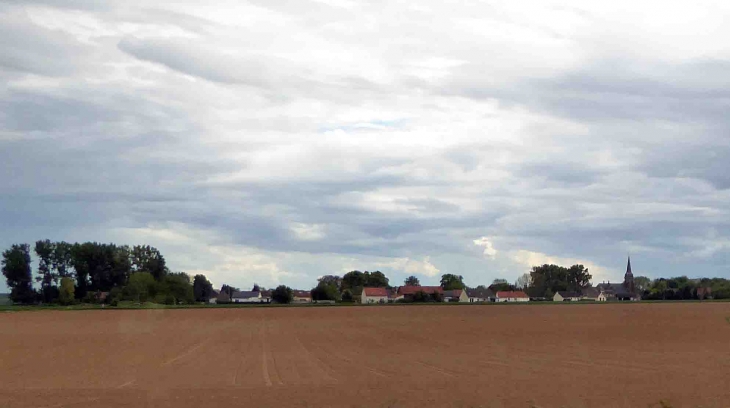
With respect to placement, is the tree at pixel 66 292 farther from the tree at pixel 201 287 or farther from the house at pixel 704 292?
the house at pixel 704 292

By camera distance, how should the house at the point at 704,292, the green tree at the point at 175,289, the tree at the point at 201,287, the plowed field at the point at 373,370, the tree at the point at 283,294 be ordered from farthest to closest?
the tree at the point at 201,287 < the house at the point at 704,292 < the tree at the point at 283,294 < the green tree at the point at 175,289 < the plowed field at the point at 373,370

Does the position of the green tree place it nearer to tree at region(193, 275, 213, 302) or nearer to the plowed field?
tree at region(193, 275, 213, 302)

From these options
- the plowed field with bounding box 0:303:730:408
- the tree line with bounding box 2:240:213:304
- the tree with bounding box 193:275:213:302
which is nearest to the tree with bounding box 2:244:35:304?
the tree line with bounding box 2:240:213:304

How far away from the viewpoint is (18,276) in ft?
536

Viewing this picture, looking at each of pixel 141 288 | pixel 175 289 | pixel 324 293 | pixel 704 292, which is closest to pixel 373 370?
pixel 141 288

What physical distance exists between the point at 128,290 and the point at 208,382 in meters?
126

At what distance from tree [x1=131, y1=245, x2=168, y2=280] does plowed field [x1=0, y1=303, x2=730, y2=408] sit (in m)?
121

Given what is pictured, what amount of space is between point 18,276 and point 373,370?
15228 cm

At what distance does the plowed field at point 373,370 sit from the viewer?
68.1 ft

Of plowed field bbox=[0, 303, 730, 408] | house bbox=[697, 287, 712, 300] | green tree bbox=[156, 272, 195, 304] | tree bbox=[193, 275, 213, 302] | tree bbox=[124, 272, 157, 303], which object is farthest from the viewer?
tree bbox=[193, 275, 213, 302]

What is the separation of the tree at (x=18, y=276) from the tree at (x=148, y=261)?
20457 millimetres

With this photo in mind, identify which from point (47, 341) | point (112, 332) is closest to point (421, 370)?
point (47, 341)

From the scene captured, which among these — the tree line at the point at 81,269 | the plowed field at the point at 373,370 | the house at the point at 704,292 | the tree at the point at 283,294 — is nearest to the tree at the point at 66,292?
the tree line at the point at 81,269

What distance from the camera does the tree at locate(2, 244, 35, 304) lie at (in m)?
162
